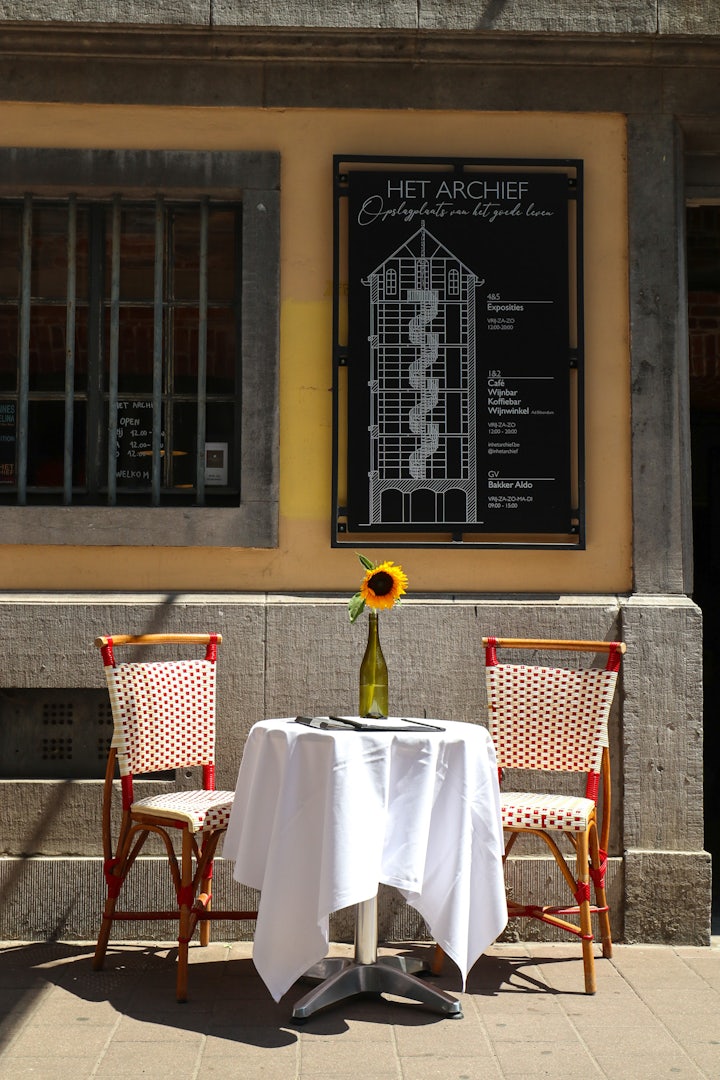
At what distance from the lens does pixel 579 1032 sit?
4.07 m

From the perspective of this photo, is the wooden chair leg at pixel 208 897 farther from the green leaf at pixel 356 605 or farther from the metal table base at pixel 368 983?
the green leaf at pixel 356 605

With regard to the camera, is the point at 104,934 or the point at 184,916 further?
the point at 104,934

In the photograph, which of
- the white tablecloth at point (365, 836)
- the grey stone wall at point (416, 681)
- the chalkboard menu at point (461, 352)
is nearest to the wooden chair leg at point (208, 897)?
the grey stone wall at point (416, 681)

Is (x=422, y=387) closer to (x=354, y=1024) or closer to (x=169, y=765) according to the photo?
(x=169, y=765)

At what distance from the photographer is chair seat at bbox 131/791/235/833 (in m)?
4.42

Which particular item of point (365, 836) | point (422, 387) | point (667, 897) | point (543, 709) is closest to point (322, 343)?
point (422, 387)

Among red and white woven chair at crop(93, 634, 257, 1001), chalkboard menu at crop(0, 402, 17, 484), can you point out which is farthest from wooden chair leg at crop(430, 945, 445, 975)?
chalkboard menu at crop(0, 402, 17, 484)

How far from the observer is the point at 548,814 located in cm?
450

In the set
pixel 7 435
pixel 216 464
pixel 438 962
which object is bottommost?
pixel 438 962

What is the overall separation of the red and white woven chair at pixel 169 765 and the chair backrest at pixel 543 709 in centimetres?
112

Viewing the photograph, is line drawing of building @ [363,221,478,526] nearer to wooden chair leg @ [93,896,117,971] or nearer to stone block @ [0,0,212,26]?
stone block @ [0,0,212,26]

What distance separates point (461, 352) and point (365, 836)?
2392mm

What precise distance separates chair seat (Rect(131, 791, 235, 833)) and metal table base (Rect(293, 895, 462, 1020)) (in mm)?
603

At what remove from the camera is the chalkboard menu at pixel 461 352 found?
216 inches
